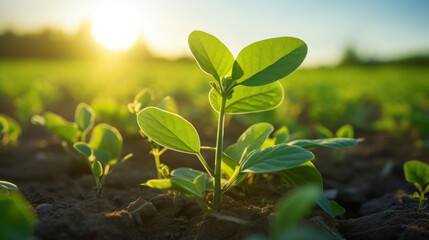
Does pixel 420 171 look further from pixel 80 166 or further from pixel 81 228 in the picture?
pixel 80 166

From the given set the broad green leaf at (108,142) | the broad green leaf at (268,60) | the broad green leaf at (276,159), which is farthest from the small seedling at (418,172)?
the broad green leaf at (108,142)

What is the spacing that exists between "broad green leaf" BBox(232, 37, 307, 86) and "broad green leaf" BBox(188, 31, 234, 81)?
4 cm

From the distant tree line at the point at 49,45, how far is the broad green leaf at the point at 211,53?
41849mm

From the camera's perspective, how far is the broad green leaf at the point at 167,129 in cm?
113

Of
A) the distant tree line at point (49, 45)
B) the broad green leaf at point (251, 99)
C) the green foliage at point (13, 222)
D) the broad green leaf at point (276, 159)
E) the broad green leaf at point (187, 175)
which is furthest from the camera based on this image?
the distant tree line at point (49, 45)

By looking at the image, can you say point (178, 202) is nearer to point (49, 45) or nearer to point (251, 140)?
point (251, 140)

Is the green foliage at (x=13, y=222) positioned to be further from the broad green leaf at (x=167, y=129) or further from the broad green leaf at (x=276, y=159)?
the broad green leaf at (x=276, y=159)

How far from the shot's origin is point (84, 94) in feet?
20.8

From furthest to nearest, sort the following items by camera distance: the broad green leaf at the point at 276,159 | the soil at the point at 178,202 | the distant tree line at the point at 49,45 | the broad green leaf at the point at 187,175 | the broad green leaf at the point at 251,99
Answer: the distant tree line at the point at 49,45, the broad green leaf at the point at 187,175, the broad green leaf at the point at 251,99, the soil at the point at 178,202, the broad green leaf at the point at 276,159

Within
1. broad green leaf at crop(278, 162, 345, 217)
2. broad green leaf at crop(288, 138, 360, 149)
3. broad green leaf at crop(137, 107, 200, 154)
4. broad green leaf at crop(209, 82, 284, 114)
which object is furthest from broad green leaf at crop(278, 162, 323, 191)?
broad green leaf at crop(137, 107, 200, 154)

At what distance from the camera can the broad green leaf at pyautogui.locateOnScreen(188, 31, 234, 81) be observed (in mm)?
1049

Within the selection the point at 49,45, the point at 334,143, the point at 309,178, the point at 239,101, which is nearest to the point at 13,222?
the point at 239,101

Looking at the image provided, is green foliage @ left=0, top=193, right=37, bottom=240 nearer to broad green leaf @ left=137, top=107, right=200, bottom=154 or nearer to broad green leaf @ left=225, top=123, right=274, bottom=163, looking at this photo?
broad green leaf @ left=137, top=107, right=200, bottom=154

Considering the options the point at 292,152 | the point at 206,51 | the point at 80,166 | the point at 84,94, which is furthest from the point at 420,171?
the point at 84,94
